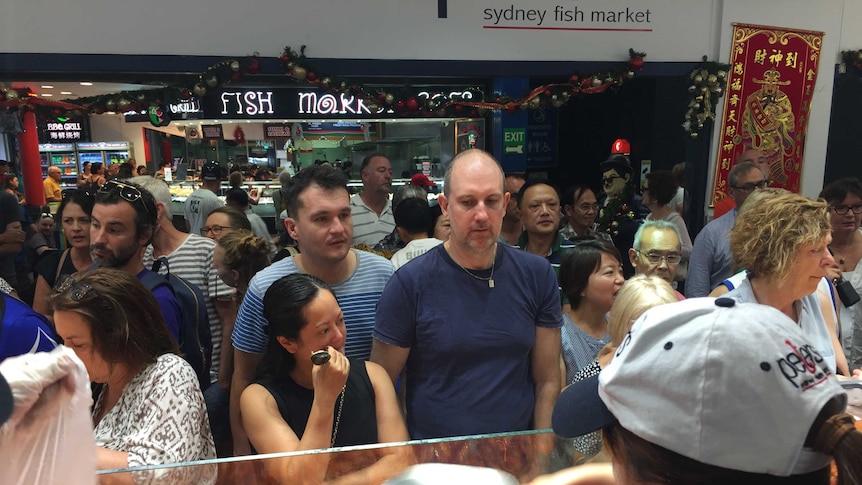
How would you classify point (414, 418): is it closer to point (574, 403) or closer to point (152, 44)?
point (574, 403)

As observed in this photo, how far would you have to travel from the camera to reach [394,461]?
4.34 feet

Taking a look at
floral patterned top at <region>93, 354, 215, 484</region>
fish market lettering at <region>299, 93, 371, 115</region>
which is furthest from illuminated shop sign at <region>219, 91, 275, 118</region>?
floral patterned top at <region>93, 354, 215, 484</region>

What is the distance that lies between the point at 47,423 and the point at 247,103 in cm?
498

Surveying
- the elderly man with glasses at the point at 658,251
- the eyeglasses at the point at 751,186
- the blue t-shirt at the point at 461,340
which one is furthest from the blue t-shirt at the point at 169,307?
the eyeglasses at the point at 751,186

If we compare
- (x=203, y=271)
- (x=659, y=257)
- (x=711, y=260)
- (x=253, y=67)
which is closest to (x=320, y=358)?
(x=203, y=271)

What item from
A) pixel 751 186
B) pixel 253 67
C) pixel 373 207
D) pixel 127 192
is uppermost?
pixel 253 67

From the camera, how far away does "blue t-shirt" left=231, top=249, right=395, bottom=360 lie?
6.73ft

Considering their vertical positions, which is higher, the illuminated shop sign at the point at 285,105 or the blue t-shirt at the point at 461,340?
the illuminated shop sign at the point at 285,105

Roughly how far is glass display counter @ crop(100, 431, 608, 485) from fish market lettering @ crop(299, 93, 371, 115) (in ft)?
15.5

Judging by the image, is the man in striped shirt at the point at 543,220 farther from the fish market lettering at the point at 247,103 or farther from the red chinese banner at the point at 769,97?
the fish market lettering at the point at 247,103

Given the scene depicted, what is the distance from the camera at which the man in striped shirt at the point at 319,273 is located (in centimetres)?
207

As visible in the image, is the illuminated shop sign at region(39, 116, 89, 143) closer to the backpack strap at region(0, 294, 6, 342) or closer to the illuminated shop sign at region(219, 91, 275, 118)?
the illuminated shop sign at region(219, 91, 275, 118)

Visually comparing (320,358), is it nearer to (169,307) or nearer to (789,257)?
(169,307)

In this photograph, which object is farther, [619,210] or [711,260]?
[619,210]
